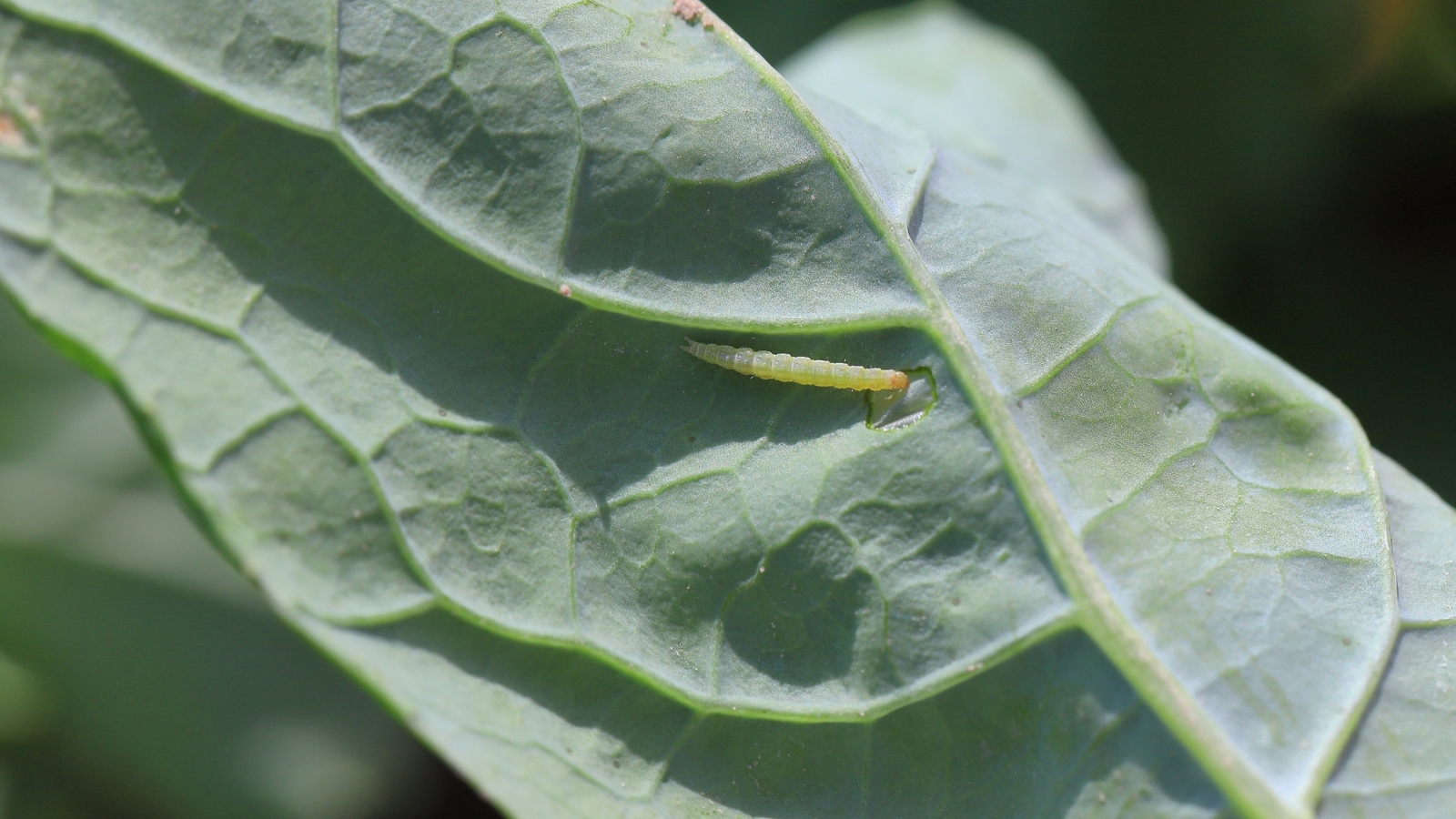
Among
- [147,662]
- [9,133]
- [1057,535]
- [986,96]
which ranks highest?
[9,133]

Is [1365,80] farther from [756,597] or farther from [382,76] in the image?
[382,76]

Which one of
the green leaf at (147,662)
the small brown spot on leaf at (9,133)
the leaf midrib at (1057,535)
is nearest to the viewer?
the leaf midrib at (1057,535)

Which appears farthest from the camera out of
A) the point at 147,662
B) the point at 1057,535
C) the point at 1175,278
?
the point at 1175,278

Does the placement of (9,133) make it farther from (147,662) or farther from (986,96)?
(986,96)

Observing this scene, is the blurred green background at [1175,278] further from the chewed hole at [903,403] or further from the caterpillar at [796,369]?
the chewed hole at [903,403]

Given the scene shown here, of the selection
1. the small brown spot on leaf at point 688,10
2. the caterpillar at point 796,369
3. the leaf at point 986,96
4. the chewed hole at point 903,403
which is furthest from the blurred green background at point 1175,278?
the chewed hole at point 903,403

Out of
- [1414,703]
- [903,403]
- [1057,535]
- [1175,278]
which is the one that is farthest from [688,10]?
[1175,278]

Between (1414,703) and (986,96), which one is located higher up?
(986,96)

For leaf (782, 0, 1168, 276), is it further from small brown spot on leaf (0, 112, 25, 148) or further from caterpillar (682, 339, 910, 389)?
small brown spot on leaf (0, 112, 25, 148)
